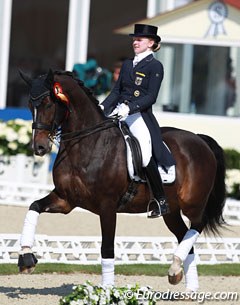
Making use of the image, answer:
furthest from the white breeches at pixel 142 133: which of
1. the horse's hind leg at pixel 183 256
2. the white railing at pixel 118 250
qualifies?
the white railing at pixel 118 250

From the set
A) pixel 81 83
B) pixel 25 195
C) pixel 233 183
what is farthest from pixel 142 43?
pixel 233 183

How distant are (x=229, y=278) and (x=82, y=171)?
9.11 feet

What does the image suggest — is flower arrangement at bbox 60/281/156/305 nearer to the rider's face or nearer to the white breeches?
the white breeches

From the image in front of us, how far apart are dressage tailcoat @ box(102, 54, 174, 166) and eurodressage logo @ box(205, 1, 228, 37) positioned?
31.6 feet

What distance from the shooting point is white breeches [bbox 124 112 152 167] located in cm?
857

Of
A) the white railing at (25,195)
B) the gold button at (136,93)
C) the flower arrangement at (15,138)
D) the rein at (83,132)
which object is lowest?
the white railing at (25,195)

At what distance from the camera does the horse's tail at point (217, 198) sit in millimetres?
9500

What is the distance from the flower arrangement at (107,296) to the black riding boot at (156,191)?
5.46 ft

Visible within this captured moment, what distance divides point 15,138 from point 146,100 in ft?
24.4

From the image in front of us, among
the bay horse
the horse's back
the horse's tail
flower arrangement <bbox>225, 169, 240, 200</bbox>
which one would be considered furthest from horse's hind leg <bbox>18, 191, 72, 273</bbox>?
flower arrangement <bbox>225, 169, 240, 200</bbox>

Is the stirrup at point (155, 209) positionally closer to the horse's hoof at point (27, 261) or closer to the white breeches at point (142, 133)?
the white breeches at point (142, 133)

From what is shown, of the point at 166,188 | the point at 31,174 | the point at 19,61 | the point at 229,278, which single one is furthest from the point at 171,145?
the point at 19,61

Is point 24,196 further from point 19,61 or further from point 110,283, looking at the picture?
point 19,61

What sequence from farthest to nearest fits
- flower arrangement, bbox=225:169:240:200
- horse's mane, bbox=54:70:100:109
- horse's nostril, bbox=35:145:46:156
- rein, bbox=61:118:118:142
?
flower arrangement, bbox=225:169:240:200 → horse's mane, bbox=54:70:100:109 → rein, bbox=61:118:118:142 → horse's nostril, bbox=35:145:46:156
